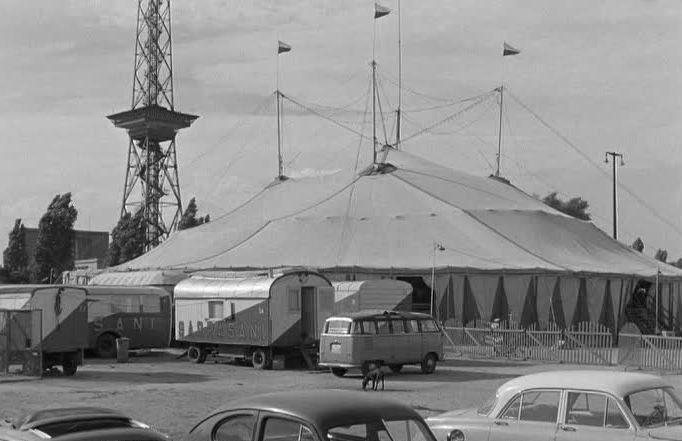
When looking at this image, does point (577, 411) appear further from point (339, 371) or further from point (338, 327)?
point (339, 371)

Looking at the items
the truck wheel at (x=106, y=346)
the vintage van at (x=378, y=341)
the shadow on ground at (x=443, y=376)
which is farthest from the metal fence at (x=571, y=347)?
the truck wheel at (x=106, y=346)

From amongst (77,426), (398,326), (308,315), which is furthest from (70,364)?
(77,426)

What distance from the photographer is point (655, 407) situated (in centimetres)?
1065

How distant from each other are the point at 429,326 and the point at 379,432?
21124 mm

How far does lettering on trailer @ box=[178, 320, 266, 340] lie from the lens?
101 feet

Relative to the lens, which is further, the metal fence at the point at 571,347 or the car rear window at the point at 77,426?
the metal fence at the point at 571,347

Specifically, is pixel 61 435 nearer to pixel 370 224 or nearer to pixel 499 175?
pixel 370 224

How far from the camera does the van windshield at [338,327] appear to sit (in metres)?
27.2

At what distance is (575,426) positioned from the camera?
10.7 meters

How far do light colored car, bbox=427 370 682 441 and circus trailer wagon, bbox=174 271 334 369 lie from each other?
1927 centimetres

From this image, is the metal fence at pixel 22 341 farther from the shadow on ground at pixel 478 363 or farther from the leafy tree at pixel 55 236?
the leafy tree at pixel 55 236

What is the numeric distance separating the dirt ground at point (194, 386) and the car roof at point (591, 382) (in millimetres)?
7266

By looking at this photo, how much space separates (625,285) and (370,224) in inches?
487

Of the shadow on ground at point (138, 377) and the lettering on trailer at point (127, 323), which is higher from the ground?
the lettering on trailer at point (127, 323)
